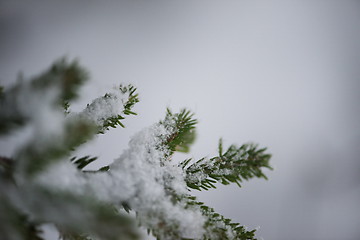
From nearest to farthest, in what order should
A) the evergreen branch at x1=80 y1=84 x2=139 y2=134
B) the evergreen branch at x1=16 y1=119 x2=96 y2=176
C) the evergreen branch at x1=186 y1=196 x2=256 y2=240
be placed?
the evergreen branch at x1=16 y1=119 x2=96 y2=176, the evergreen branch at x1=186 y1=196 x2=256 y2=240, the evergreen branch at x1=80 y1=84 x2=139 y2=134

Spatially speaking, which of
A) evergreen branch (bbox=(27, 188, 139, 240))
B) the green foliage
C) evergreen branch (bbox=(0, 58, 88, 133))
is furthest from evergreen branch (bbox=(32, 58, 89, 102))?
the green foliage

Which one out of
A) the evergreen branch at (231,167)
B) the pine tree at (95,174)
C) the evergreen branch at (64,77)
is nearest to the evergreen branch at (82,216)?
the pine tree at (95,174)

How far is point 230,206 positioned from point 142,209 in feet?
12.0

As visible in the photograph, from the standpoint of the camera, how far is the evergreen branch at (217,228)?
0.39 metres

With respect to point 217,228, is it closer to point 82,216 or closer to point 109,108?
point 82,216

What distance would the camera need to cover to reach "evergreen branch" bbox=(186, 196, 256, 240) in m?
0.39

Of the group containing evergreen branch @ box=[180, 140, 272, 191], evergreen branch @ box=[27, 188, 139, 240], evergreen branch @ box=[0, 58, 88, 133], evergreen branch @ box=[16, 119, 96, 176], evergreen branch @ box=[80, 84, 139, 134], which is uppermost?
evergreen branch @ box=[80, 84, 139, 134]

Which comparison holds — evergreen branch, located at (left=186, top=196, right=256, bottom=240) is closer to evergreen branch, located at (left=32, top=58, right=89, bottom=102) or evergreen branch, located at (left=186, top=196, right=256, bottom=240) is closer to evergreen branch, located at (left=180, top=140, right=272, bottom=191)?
evergreen branch, located at (left=180, top=140, right=272, bottom=191)

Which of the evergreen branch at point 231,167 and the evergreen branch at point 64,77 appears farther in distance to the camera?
the evergreen branch at point 231,167

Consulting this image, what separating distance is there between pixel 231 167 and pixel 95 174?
0.25 m

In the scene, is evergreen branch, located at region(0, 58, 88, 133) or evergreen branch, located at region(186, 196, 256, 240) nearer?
evergreen branch, located at region(0, 58, 88, 133)

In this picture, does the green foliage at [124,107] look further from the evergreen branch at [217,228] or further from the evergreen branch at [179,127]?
the evergreen branch at [217,228]

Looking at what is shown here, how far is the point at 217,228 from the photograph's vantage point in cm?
40

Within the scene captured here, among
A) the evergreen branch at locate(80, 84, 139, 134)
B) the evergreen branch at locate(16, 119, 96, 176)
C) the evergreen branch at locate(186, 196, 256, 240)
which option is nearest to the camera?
the evergreen branch at locate(16, 119, 96, 176)
